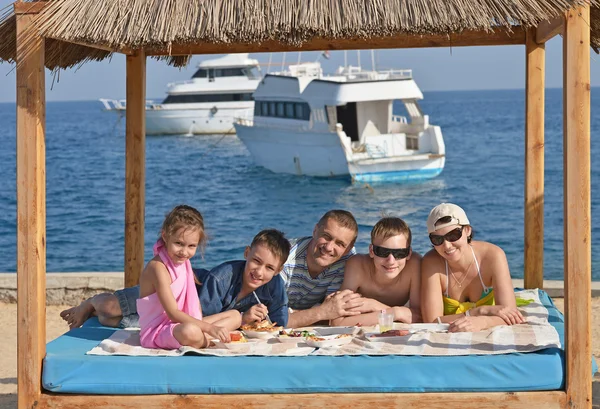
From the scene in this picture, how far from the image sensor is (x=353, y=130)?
1286 inches

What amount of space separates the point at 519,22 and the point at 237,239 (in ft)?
66.5

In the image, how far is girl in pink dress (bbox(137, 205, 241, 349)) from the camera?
416 cm

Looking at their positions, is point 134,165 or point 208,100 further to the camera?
point 208,100

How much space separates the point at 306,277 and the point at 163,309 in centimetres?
108

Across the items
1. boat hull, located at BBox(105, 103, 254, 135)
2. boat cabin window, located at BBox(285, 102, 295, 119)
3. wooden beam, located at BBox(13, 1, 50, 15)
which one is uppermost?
boat hull, located at BBox(105, 103, 254, 135)

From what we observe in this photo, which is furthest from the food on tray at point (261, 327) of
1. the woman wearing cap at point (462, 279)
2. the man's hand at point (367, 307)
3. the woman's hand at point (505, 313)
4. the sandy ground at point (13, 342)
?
the sandy ground at point (13, 342)

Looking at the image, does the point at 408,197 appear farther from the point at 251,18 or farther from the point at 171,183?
the point at 251,18

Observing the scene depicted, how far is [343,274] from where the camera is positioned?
16.9 ft

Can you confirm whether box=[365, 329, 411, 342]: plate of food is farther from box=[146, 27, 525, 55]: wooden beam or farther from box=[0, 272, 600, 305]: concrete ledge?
box=[0, 272, 600, 305]: concrete ledge

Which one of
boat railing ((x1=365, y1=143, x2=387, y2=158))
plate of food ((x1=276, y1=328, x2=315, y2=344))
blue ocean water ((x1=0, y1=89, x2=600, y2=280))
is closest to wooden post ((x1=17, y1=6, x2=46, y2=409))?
plate of food ((x1=276, y1=328, x2=315, y2=344))

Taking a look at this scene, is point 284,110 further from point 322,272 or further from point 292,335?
point 292,335

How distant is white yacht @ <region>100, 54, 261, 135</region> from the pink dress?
5280 centimetres

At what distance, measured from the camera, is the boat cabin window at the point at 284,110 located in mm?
32406

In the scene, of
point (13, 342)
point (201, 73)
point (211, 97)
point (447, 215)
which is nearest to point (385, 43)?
point (447, 215)
